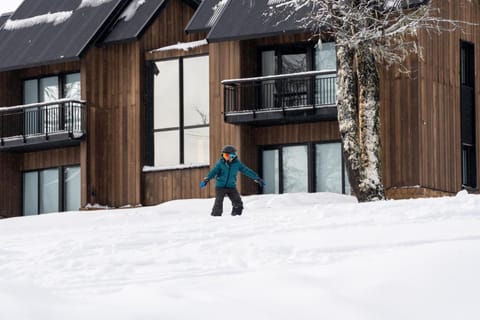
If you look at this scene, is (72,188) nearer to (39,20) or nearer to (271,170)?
(39,20)

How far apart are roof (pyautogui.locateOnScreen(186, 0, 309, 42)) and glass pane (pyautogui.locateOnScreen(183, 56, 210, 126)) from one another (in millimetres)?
1229

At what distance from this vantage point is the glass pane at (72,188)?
3819 cm

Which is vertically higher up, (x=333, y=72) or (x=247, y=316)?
(x=333, y=72)

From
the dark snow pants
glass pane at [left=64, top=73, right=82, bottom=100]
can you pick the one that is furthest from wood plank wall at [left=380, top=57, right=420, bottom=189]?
glass pane at [left=64, top=73, right=82, bottom=100]

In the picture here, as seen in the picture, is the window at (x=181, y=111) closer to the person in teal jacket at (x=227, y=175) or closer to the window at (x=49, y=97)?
the window at (x=49, y=97)

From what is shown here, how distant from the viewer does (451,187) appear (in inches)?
1304

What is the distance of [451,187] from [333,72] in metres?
4.16

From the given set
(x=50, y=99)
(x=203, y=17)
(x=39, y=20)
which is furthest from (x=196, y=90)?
(x=39, y=20)

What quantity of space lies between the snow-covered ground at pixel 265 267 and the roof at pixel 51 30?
15218mm

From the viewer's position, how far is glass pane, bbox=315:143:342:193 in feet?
111

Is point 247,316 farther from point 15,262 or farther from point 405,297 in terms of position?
point 15,262

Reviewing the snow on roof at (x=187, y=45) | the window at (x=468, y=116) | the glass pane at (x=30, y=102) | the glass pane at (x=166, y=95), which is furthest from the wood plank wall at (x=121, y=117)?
the window at (x=468, y=116)

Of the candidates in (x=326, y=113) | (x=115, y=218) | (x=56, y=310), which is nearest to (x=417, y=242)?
(x=56, y=310)

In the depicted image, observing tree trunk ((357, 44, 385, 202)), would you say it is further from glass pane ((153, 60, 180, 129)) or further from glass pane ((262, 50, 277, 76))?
glass pane ((153, 60, 180, 129))
